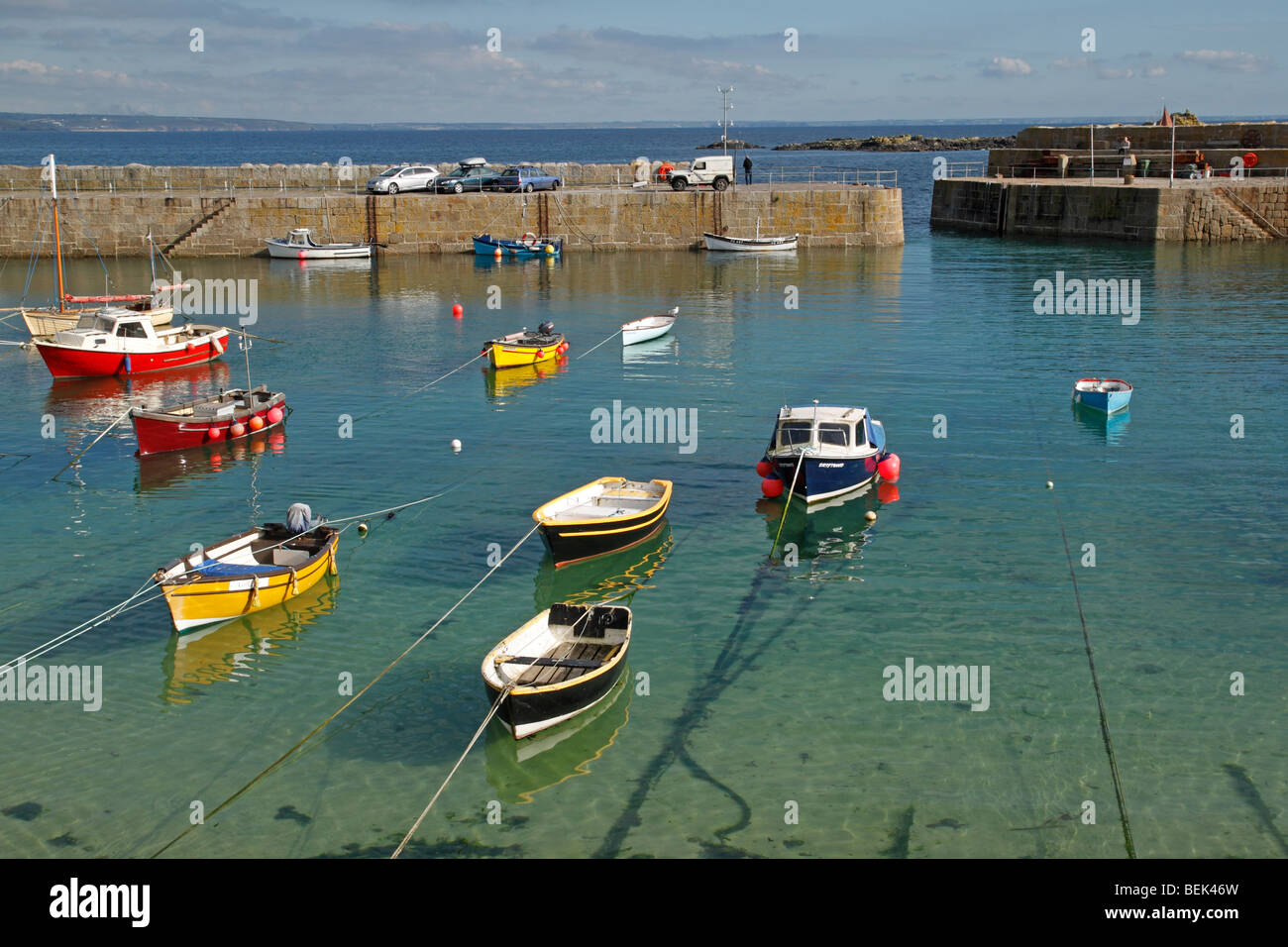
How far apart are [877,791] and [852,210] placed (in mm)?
53350

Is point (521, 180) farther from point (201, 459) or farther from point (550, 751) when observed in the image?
point (550, 751)

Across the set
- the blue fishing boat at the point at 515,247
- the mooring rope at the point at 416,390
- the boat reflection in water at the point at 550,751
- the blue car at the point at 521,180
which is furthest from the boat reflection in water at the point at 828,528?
the blue car at the point at 521,180

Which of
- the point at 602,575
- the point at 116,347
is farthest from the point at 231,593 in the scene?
the point at 116,347

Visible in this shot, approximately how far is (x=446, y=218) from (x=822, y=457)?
43.2 meters

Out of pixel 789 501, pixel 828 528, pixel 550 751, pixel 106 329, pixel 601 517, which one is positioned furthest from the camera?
pixel 106 329

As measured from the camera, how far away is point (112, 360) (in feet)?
115

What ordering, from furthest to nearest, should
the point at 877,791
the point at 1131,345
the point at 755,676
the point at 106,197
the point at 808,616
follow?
the point at 106,197 → the point at 1131,345 → the point at 808,616 → the point at 755,676 → the point at 877,791

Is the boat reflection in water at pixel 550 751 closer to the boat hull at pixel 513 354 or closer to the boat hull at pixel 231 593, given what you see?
the boat hull at pixel 231 593

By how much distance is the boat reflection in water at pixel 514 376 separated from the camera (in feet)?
109

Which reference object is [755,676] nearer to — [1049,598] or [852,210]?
[1049,598]

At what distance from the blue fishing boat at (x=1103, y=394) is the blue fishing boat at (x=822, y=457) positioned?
807 cm
